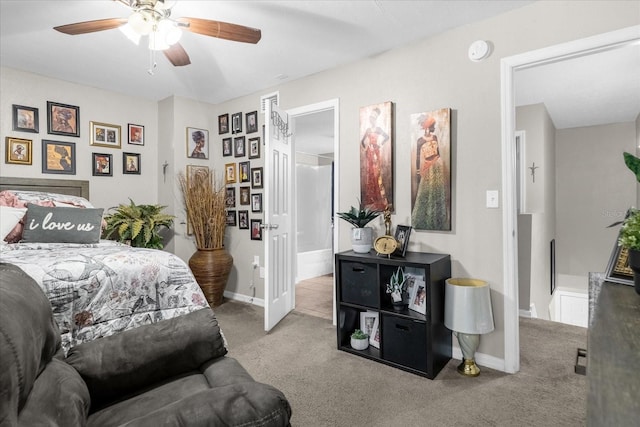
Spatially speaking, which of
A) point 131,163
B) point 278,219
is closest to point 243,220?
point 278,219

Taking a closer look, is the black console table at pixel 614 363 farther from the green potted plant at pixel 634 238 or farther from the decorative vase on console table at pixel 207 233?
the decorative vase on console table at pixel 207 233

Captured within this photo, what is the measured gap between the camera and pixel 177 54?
7.66 feet

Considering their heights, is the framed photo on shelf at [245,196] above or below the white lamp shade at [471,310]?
above

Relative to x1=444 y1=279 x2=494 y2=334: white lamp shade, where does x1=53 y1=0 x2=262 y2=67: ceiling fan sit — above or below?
above

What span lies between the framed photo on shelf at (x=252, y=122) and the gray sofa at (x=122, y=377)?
2.86 metres

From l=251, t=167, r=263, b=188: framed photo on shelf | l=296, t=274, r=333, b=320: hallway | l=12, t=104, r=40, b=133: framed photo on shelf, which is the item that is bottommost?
l=296, t=274, r=333, b=320: hallway

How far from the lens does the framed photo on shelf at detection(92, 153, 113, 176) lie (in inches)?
150

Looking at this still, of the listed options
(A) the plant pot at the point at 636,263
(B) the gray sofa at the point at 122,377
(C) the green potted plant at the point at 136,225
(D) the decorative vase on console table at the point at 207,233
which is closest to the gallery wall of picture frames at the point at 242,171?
(D) the decorative vase on console table at the point at 207,233

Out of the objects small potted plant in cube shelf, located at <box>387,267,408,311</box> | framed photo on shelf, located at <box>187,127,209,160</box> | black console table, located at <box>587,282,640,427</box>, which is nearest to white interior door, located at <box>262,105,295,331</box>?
small potted plant in cube shelf, located at <box>387,267,408,311</box>

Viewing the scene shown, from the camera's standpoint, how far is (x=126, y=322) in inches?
67.2

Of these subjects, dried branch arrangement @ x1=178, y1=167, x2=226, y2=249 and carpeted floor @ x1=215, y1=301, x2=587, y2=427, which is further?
dried branch arrangement @ x1=178, y1=167, x2=226, y2=249

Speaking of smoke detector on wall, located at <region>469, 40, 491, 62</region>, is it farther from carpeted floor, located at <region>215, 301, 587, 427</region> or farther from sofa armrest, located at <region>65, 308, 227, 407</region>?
sofa armrest, located at <region>65, 308, 227, 407</region>

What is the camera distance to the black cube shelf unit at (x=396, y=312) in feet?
7.50

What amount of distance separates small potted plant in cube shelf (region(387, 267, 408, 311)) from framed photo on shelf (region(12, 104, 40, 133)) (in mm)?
3681
